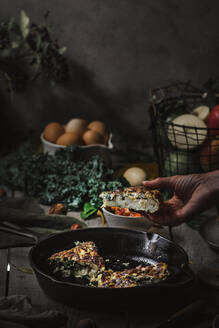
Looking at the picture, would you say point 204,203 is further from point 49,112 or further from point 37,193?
point 49,112

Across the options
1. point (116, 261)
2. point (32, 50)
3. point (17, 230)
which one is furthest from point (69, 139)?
point (116, 261)

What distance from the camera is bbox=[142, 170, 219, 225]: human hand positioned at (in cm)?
155

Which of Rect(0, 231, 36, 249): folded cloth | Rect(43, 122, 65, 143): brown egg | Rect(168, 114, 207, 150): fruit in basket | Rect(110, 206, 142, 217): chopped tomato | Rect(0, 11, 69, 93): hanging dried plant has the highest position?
Rect(0, 11, 69, 93): hanging dried plant

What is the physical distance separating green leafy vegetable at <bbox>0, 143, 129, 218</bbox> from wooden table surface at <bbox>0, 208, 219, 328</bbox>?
0.14 m

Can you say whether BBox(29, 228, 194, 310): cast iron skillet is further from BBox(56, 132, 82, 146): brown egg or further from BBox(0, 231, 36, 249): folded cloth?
BBox(56, 132, 82, 146): brown egg

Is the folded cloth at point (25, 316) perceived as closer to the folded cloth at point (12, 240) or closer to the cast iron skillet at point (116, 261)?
the cast iron skillet at point (116, 261)

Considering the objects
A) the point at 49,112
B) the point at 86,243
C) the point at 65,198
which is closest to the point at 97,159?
the point at 65,198

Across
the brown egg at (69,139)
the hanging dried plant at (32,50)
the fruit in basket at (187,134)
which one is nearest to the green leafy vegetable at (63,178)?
the brown egg at (69,139)

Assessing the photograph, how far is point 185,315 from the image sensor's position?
4.07ft

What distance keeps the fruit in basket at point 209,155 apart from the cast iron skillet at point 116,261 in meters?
0.62

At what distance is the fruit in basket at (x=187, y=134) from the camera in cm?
198

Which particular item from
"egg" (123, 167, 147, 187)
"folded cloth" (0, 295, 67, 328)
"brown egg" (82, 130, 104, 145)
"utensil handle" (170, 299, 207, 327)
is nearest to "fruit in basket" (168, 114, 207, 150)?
"egg" (123, 167, 147, 187)

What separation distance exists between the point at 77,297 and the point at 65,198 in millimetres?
893

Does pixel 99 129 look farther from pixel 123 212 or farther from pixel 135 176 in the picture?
pixel 123 212
